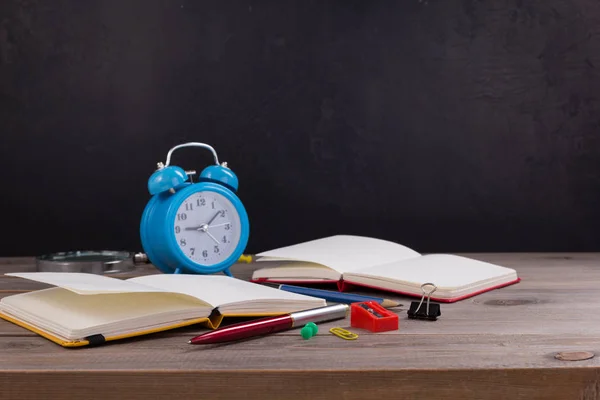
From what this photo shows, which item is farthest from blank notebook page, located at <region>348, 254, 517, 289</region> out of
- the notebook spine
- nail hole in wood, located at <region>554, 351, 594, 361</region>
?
the notebook spine

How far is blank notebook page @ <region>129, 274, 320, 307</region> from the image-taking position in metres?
1.10

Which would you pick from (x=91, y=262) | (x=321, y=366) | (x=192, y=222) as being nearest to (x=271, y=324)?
(x=321, y=366)

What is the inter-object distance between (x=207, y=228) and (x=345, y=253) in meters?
0.27

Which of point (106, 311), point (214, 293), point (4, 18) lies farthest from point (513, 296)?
point (4, 18)

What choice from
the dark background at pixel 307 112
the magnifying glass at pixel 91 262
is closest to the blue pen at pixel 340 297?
the magnifying glass at pixel 91 262

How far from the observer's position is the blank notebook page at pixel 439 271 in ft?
4.32

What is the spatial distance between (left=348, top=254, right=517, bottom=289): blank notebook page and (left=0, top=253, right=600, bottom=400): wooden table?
232 mm

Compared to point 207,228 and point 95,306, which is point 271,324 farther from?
point 207,228

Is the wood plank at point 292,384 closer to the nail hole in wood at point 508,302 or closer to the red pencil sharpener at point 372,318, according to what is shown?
the red pencil sharpener at point 372,318

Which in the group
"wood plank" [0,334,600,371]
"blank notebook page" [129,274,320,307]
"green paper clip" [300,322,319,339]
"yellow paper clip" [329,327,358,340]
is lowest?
"wood plank" [0,334,600,371]

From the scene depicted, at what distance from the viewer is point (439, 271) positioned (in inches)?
54.5

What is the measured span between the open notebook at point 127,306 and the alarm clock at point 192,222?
0.22 meters

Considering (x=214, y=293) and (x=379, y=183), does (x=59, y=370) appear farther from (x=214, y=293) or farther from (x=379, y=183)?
(x=379, y=183)

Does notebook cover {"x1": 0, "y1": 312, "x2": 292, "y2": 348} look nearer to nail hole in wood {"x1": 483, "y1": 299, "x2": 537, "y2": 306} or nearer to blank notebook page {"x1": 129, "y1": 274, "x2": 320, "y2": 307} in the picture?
blank notebook page {"x1": 129, "y1": 274, "x2": 320, "y2": 307}
